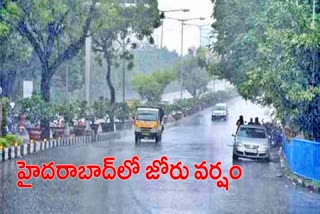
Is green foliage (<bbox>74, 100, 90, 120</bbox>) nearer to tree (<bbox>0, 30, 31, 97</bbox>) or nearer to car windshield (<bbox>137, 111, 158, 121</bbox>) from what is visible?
car windshield (<bbox>137, 111, 158, 121</bbox>)

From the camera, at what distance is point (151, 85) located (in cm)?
8294

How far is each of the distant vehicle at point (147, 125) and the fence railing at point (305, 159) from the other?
19021 millimetres

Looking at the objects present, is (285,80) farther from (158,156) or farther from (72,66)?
(72,66)

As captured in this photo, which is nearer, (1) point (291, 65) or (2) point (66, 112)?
(1) point (291, 65)

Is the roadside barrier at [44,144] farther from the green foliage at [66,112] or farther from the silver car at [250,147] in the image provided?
the silver car at [250,147]

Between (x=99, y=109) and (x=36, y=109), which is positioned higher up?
(x=36, y=109)

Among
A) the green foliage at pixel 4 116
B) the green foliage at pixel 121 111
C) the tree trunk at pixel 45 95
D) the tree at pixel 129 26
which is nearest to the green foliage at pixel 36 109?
the tree trunk at pixel 45 95

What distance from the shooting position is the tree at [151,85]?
83.3m

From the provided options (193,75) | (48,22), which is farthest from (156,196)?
(193,75)

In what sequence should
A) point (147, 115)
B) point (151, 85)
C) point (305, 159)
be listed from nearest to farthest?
point (305, 159), point (147, 115), point (151, 85)

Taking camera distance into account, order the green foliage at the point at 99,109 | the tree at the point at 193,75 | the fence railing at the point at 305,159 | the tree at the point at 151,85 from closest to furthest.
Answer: the fence railing at the point at 305,159
the green foliage at the point at 99,109
the tree at the point at 151,85
the tree at the point at 193,75

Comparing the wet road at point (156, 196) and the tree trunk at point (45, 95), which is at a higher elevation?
the tree trunk at point (45, 95)

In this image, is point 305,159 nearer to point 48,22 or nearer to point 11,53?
point 48,22

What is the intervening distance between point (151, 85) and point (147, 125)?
38.4 meters
